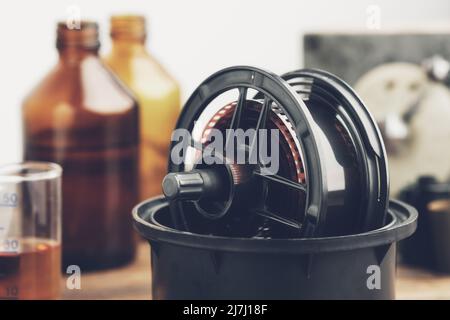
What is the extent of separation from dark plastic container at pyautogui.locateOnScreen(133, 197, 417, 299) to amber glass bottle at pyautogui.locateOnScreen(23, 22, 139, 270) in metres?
0.37

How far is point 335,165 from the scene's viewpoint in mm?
768

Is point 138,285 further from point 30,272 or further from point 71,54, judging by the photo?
point 71,54

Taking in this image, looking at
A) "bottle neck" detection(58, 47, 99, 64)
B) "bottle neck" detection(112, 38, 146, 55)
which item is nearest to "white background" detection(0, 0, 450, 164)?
"bottle neck" detection(112, 38, 146, 55)

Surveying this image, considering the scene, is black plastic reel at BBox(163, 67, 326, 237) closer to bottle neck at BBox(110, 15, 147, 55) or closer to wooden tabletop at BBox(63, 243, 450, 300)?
wooden tabletop at BBox(63, 243, 450, 300)

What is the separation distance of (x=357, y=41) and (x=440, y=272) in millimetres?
435

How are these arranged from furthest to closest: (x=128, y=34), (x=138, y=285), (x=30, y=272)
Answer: (x=128, y=34), (x=138, y=285), (x=30, y=272)

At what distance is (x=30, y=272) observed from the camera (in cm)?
A: 94

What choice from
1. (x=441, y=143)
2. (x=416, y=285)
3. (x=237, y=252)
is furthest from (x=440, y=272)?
(x=237, y=252)

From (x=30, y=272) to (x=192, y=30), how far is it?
87 centimetres

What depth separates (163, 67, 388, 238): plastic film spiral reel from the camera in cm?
73

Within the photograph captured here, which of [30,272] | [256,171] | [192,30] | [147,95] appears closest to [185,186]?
[256,171]

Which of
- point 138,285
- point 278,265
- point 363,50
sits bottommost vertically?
point 138,285

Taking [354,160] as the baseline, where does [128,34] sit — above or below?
above

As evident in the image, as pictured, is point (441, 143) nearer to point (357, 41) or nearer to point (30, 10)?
point (357, 41)
